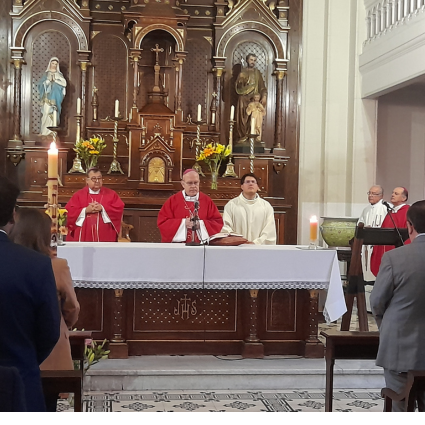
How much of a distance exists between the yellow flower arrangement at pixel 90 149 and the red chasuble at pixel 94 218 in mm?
1843

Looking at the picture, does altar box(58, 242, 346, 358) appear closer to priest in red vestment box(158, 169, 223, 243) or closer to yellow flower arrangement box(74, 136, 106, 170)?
priest in red vestment box(158, 169, 223, 243)

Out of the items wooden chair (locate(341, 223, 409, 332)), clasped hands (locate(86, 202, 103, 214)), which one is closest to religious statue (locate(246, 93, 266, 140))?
clasped hands (locate(86, 202, 103, 214))

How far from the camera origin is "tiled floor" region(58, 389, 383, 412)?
539 cm

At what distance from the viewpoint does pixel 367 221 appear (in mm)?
10078

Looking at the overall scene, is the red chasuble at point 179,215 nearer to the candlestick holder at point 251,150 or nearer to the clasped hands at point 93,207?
the clasped hands at point 93,207

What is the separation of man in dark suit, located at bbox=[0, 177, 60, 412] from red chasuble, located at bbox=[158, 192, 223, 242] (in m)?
4.59

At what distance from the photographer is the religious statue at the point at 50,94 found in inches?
435

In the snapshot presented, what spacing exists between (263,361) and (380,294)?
2.84 metres

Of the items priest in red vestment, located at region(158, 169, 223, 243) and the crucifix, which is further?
the crucifix

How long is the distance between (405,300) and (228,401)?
7.48ft

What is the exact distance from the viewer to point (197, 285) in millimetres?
6461

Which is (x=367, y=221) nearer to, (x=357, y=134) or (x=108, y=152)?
(x=357, y=134)

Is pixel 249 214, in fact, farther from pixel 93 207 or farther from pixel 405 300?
pixel 405 300

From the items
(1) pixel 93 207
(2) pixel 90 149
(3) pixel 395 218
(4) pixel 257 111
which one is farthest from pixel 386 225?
(2) pixel 90 149
